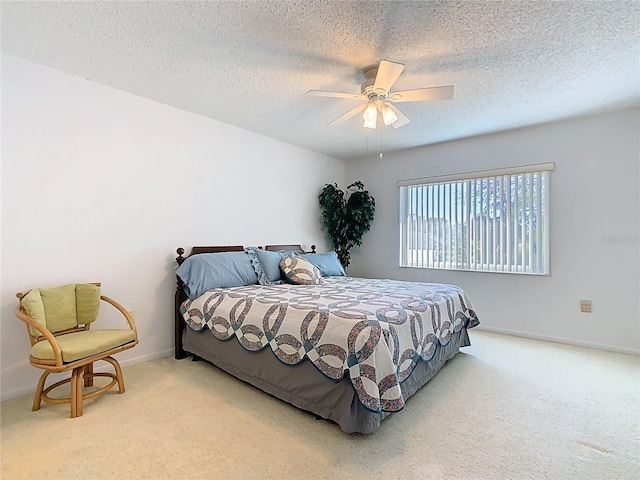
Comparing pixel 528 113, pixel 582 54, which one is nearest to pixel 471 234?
pixel 528 113

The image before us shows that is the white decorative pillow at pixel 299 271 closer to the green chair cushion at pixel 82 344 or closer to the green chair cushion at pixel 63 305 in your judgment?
the green chair cushion at pixel 82 344

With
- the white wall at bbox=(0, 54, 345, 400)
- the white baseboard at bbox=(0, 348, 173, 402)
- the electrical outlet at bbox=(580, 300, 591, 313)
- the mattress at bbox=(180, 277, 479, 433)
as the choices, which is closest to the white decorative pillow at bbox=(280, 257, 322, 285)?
the mattress at bbox=(180, 277, 479, 433)

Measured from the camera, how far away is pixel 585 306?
11.3 feet

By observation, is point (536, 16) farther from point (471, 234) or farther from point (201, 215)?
point (201, 215)

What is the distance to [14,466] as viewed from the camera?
1.58 m

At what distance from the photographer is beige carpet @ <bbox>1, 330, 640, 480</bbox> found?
1589 millimetres

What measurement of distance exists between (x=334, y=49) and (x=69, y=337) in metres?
2.72

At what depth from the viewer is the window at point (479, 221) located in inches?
146

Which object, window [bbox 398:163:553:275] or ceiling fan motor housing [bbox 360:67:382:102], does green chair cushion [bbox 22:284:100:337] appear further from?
window [bbox 398:163:553:275]

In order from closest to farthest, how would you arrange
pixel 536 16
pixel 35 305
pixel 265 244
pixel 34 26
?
pixel 536 16
pixel 34 26
pixel 35 305
pixel 265 244

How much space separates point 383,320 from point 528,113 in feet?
9.46

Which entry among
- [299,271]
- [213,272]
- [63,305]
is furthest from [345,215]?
[63,305]

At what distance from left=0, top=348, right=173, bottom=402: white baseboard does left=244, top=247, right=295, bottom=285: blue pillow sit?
117 centimetres

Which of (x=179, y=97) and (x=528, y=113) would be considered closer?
(x=179, y=97)
